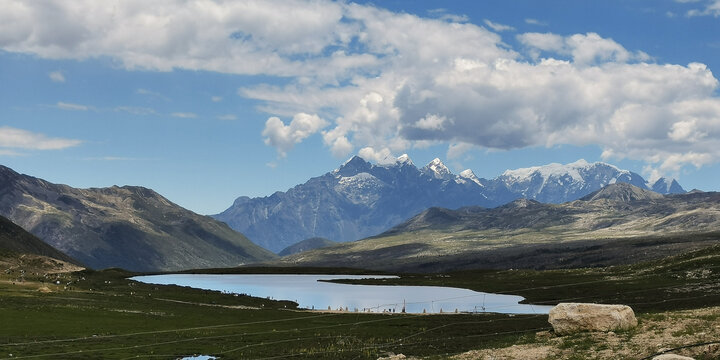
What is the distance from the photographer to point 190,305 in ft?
458

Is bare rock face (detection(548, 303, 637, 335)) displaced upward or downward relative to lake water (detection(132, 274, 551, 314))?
upward

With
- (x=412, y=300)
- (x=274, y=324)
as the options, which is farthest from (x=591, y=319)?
(x=412, y=300)

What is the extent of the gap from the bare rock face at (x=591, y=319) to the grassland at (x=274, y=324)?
1.79 meters

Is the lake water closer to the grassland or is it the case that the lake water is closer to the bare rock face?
the grassland

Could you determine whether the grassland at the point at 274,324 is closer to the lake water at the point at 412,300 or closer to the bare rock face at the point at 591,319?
the bare rock face at the point at 591,319

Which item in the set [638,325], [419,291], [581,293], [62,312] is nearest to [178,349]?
[62,312]

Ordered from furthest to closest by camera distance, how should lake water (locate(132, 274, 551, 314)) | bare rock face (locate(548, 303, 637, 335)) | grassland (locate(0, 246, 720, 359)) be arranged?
lake water (locate(132, 274, 551, 314)) → grassland (locate(0, 246, 720, 359)) → bare rock face (locate(548, 303, 637, 335))

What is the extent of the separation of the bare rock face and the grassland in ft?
5.86

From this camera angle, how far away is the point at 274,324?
4045 inches

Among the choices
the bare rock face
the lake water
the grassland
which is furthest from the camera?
the lake water

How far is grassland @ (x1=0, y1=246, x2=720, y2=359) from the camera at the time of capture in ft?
222

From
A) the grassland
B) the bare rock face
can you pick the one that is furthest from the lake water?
the bare rock face

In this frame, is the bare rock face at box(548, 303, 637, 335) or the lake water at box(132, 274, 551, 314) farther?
the lake water at box(132, 274, 551, 314)

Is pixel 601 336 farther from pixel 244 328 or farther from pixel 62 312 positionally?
pixel 62 312
